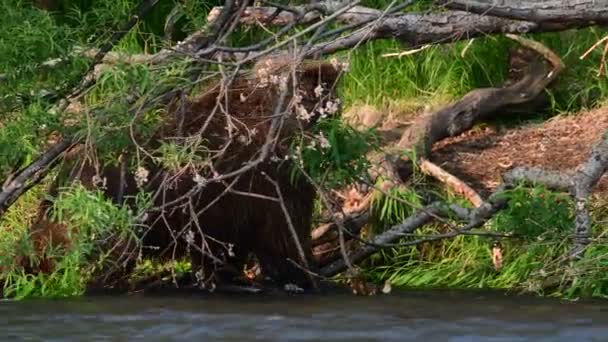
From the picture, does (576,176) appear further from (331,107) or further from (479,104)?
(479,104)

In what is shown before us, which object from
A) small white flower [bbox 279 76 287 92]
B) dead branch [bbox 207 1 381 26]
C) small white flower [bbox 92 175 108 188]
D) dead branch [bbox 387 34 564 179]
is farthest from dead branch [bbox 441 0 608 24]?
dead branch [bbox 387 34 564 179]

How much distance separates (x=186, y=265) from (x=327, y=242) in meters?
0.78

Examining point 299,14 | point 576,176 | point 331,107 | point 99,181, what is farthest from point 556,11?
point 99,181

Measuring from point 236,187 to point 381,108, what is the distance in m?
2.73

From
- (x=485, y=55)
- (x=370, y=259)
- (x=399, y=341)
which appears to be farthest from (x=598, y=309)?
(x=485, y=55)

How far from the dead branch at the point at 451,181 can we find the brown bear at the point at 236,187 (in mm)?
1118

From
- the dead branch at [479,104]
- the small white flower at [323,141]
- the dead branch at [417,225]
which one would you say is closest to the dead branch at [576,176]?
the dead branch at [417,225]

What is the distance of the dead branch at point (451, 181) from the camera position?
8.25m

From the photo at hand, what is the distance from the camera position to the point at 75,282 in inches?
287

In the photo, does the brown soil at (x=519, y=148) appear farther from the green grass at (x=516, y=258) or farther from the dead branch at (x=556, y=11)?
the dead branch at (x=556, y=11)

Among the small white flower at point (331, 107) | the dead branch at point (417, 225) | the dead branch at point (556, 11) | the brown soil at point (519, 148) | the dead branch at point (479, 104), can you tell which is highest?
the dead branch at point (556, 11)

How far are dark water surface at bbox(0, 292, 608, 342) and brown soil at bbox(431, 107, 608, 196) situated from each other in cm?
159

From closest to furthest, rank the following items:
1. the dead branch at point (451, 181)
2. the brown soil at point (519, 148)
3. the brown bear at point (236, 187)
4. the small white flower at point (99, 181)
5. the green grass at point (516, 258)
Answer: the small white flower at point (99, 181) < the brown bear at point (236, 187) < the green grass at point (516, 258) < the dead branch at point (451, 181) < the brown soil at point (519, 148)

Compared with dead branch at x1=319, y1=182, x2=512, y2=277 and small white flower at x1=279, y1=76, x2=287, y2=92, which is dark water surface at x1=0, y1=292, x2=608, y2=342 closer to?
dead branch at x1=319, y1=182, x2=512, y2=277
